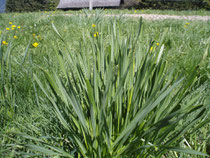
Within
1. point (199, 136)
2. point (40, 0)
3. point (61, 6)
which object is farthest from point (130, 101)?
point (40, 0)

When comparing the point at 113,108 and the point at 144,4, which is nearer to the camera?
the point at 113,108

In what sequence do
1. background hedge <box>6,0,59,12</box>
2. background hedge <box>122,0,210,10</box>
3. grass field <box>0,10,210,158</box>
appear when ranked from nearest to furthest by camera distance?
grass field <box>0,10,210,158</box> → background hedge <box>122,0,210,10</box> → background hedge <box>6,0,59,12</box>

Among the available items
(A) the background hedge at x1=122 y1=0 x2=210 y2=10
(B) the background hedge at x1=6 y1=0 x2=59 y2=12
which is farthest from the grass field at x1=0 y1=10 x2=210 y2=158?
(B) the background hedge at x1=6 y1=0 x2=59 y2=12

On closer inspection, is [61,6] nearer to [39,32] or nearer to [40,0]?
[40,0]

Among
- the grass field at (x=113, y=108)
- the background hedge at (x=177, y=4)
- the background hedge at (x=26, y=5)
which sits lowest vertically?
the background hedge at (x=26, y=5)

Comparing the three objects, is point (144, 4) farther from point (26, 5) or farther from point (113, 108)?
point (113, 108)

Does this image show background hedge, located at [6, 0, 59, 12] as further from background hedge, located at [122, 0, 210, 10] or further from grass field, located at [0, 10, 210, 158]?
grass field, located at [0, 10, 210, 158]

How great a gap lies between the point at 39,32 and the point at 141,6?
17.2 meters

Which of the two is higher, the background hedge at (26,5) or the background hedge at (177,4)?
the background hedge at (177,4)

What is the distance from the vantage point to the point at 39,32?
2.97m

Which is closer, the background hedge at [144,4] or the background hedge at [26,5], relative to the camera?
the background hedge at [144,4]

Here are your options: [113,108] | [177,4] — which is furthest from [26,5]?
[113,108]

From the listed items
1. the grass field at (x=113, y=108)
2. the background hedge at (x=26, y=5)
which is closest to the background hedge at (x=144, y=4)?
the background hedge at (x=26, y=5)

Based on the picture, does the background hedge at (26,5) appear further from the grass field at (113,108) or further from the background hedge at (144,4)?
the grass field at (113,108)
